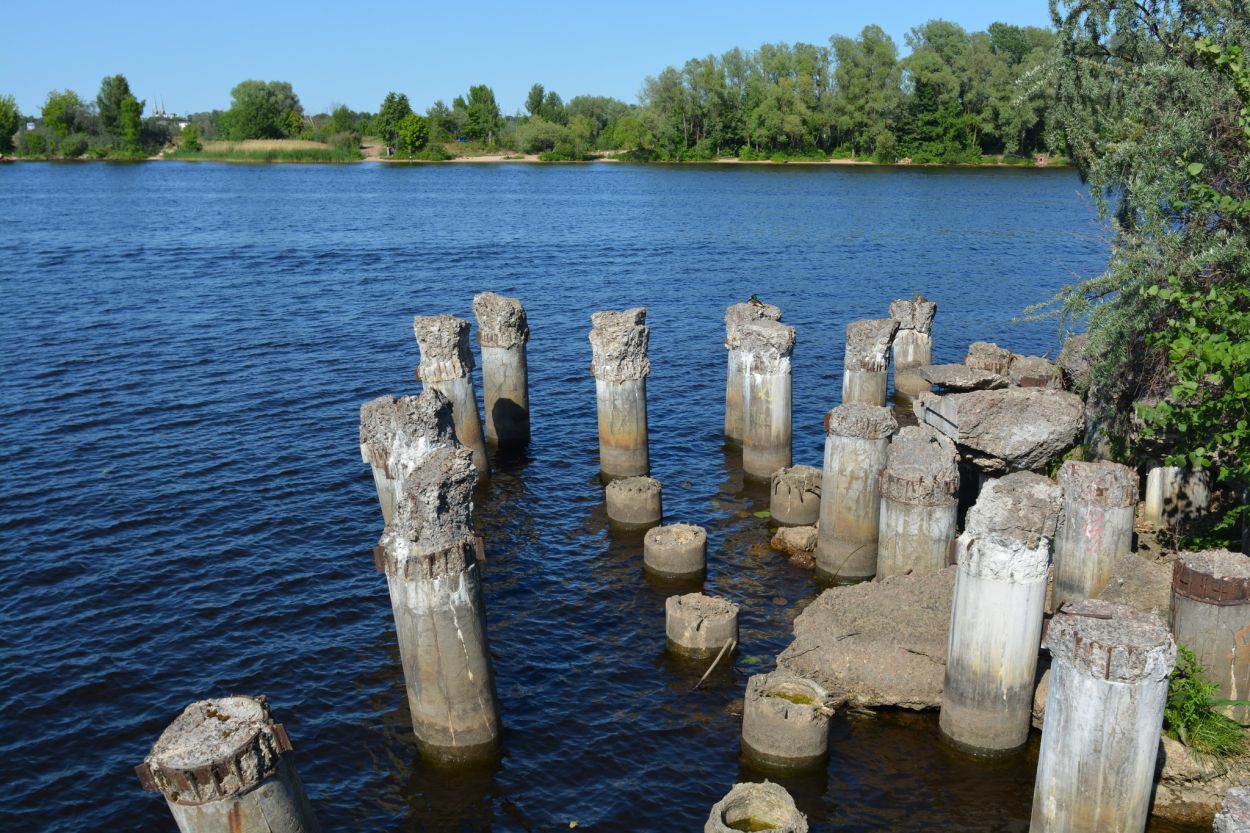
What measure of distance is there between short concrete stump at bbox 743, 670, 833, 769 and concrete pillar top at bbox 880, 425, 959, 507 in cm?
388

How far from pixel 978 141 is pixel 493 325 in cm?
10800

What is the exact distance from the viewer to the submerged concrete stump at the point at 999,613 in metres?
11.9

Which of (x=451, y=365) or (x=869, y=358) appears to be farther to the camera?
(x=869, y=358)

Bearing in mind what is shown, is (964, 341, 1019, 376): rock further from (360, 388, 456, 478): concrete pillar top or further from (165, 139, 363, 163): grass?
(165, 139, 363, 163): grass

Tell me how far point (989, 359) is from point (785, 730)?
15378 mm

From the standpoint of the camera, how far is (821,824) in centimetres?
1217

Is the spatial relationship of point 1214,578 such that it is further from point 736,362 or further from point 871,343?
point 736,362

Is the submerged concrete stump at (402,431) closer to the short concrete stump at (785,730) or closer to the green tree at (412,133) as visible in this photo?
the short concrete stump at (785,730)

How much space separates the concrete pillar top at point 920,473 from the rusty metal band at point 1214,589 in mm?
3996

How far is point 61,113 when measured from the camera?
163500mm

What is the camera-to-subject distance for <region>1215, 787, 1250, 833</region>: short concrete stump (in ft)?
26.1

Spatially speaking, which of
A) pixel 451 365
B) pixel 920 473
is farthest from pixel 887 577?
pixel 451 365

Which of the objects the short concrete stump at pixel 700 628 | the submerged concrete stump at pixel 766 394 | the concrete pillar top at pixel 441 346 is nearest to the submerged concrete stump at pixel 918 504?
the short concrete stump at pixel 700 628

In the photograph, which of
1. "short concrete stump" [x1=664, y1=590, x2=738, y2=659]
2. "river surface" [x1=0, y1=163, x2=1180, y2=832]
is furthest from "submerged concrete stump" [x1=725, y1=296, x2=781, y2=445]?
"short concrete stump" [x1=664, y1=590, x2=738, y2=659]
